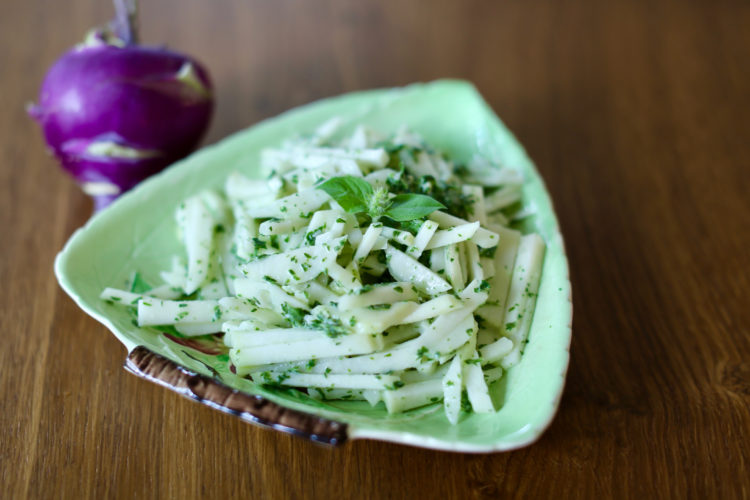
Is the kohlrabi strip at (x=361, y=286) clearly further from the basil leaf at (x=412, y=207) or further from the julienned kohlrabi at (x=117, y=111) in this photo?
the julienned kohlrabi at (x=117, y=111)

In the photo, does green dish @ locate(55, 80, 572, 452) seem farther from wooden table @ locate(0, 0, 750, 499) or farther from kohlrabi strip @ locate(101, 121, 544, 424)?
wooden table @ locate(0, 0, 750, 499)

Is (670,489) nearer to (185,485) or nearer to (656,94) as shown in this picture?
(185,485)

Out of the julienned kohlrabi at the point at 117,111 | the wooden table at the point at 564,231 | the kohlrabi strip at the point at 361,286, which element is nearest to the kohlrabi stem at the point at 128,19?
the julienned kohlrabi at the point at 117,111

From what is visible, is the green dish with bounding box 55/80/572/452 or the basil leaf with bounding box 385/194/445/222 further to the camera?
the basil leaf with bounding box 385/194/445/222

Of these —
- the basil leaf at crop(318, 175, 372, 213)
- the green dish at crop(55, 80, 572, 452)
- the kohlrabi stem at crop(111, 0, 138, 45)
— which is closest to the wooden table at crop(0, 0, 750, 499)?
the green dish at crop(55, 80, 572, 452)

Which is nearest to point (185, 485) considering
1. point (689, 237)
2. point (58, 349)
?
point (58, 349)

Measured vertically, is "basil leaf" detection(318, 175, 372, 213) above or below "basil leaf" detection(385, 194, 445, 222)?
above

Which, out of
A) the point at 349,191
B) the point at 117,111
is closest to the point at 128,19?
the point at 117,111

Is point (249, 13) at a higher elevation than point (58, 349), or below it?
higher
